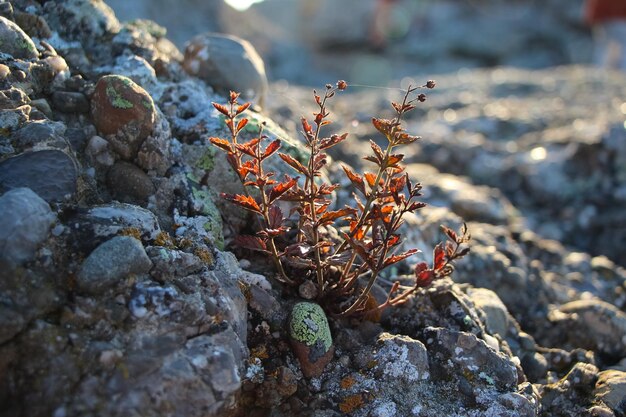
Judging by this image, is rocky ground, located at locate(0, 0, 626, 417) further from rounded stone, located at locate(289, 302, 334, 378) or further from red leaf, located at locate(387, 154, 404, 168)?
red leaf, located at locate(387, 154, 404, 168)

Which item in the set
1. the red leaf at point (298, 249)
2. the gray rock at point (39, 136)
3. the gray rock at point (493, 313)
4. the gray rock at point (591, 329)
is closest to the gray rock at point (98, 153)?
the gray rock at point (39, 136)

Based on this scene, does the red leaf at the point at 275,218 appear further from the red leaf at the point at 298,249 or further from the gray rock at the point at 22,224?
the gray rock at the point at 22,224

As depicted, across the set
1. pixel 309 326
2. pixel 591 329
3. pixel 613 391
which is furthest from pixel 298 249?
pixel 591 329

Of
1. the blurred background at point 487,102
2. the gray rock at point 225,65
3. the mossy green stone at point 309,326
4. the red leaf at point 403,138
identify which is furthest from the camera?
the blurred background at point 487,102

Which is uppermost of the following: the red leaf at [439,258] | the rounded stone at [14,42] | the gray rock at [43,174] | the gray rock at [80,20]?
the gray rock at [80,20]

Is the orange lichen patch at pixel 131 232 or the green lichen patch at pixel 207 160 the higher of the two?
the green lichen patch at pixel 207 160

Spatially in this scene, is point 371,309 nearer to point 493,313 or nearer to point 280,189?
point 280,189

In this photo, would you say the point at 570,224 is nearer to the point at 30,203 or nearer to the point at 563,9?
the point at 30,203

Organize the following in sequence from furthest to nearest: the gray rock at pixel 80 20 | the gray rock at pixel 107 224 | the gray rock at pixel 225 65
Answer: the gray rock at pixel 225 65 → the gray rock at pixel 80 20 → the gray rock at pixel 107 224

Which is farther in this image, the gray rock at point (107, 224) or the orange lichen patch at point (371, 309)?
the orange lichen patch at point (371, 309)
